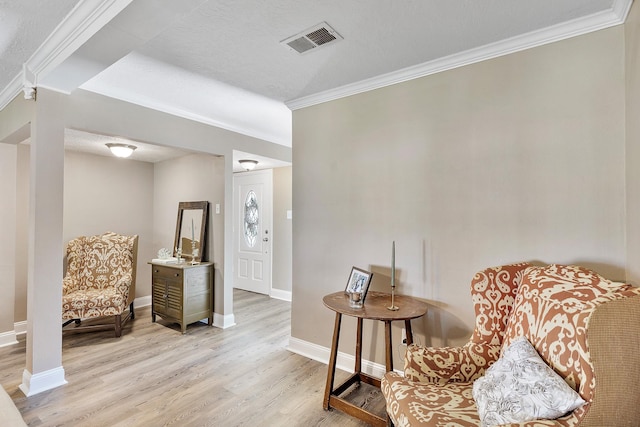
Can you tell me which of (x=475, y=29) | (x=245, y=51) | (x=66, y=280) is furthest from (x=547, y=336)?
(x=66, y=280)

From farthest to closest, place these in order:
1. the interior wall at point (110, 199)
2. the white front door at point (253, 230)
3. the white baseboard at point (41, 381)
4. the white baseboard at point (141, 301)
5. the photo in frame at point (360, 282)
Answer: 1. the white front door at point (253, 230)
2. the white baseboard at point (141, 301)
3. the interior wall at point (110, 199)
4. the white baseboard at point (41, 381)
5. the photo in frame at point (360, 282)

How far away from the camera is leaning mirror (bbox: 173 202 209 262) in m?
3.91

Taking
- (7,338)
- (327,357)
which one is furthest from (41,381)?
(327,357)

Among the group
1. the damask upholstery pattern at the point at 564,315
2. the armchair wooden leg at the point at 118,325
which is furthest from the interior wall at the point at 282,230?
the damask upholstery pattern at the point at 564,315

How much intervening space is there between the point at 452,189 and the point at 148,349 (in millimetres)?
3118

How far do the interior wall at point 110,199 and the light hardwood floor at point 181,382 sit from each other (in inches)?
55.2

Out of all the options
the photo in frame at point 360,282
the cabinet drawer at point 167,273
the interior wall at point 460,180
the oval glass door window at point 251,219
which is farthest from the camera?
the oval glass door window at point 251,219

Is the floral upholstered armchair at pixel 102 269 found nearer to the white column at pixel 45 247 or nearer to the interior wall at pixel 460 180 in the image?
the white column at pixel 45 247

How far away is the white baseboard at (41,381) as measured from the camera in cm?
229

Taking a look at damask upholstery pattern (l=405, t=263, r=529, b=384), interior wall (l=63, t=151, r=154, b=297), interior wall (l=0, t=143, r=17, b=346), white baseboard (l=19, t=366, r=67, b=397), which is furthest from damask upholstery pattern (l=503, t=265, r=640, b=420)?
interior wall (l=63, t=151, r=154, b=297)

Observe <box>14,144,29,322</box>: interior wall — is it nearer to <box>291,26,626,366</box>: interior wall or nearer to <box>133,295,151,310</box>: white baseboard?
<box>133,295,151,310</box>: white baseboard

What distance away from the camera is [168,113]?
3143 mm

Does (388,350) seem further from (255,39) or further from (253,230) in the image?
(253,230)

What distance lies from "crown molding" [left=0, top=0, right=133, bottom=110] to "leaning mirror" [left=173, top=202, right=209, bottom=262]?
6.70 ft
